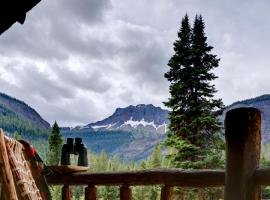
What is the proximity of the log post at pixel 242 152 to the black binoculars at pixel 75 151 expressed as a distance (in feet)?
5.49

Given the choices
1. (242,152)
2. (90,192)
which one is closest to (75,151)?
(90,192)

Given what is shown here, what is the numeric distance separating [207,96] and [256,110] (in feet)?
67.1

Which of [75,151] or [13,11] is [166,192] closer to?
[75,151]

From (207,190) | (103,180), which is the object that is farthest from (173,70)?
(103,180)

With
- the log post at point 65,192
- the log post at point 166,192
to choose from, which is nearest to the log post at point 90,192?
the log post at point 65,192

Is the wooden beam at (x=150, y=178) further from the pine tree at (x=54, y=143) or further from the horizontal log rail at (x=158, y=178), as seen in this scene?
the pine tree at (x=54, y=143)

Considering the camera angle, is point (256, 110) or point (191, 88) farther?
point (191, 88)

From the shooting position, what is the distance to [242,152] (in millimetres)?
2316

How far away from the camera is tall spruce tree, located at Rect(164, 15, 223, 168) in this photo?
20641mm

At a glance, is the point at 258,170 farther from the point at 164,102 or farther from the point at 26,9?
the point at 164,102

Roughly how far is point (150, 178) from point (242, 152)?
0.92m

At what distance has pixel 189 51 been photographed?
2314 centimetres

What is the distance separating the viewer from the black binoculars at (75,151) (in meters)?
3.77

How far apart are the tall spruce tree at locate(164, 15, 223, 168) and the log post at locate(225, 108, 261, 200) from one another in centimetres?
1748
